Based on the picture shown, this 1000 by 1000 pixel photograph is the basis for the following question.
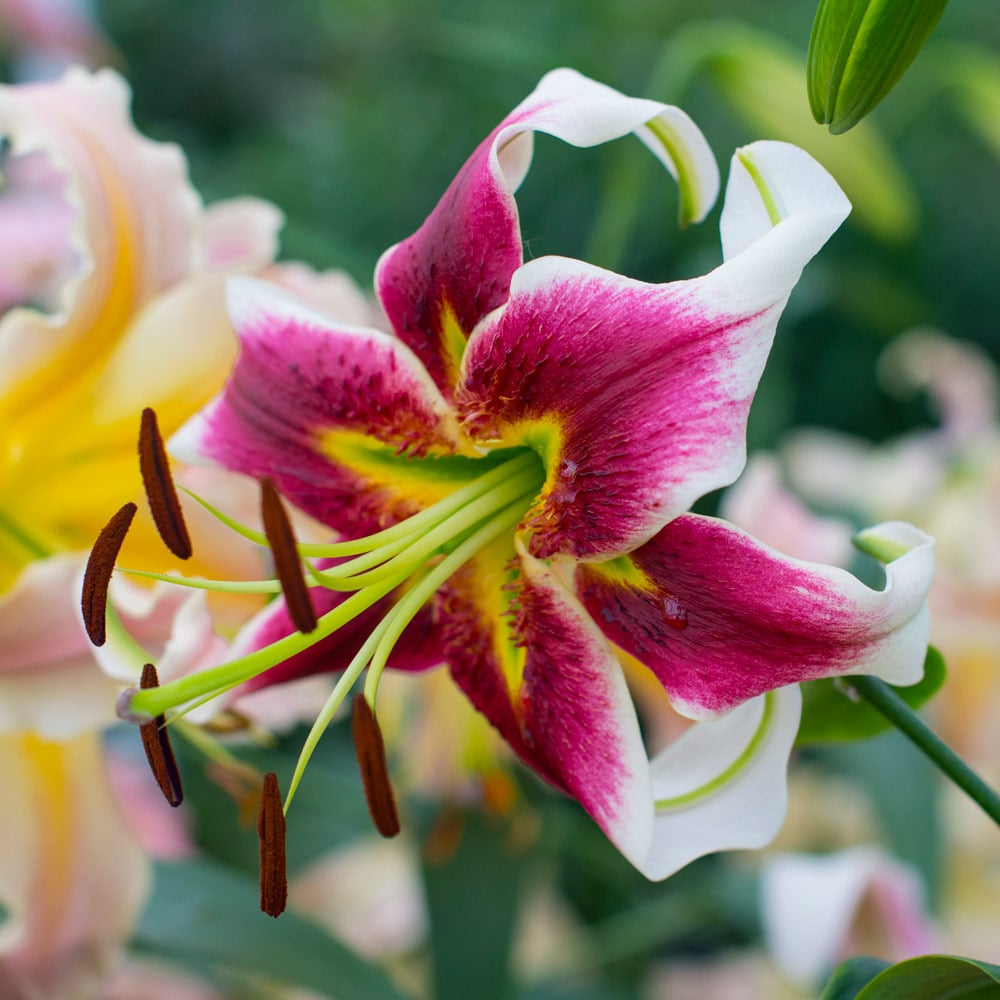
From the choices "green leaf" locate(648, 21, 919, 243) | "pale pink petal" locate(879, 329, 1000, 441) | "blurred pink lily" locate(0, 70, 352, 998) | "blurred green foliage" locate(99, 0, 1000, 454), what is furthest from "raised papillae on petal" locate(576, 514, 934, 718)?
"blurred green foliage" locate(99, 0, 1000, 454)

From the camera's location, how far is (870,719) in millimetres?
278

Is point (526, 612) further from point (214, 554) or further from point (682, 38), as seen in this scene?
point (682, 38)

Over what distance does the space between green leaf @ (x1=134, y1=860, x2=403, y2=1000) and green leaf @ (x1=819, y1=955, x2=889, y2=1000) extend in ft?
0.66

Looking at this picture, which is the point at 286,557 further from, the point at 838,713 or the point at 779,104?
the point at 779,104

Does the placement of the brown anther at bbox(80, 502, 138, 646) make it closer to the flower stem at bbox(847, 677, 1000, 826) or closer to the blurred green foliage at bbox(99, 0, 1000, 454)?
the flower stem at bbox(847, 677, 1000, 826)

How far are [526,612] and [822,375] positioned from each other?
1.60 meters

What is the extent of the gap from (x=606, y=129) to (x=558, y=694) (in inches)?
4.4

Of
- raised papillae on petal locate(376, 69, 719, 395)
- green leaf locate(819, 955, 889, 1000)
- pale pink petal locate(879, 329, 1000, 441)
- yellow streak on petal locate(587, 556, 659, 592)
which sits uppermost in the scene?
raised papillae on petal locate(376, 69, 719, 395)

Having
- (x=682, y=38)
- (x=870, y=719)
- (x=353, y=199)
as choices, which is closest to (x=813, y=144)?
(x=682, y=38)

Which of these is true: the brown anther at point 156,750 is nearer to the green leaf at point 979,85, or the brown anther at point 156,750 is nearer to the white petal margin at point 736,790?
the white petal margin at point 736,790

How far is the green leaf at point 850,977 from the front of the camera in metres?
0.26

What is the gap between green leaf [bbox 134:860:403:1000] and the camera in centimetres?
41

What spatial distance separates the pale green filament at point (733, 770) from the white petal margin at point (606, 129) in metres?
0.10

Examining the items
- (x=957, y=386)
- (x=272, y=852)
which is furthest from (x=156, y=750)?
(x=957, y=386)
